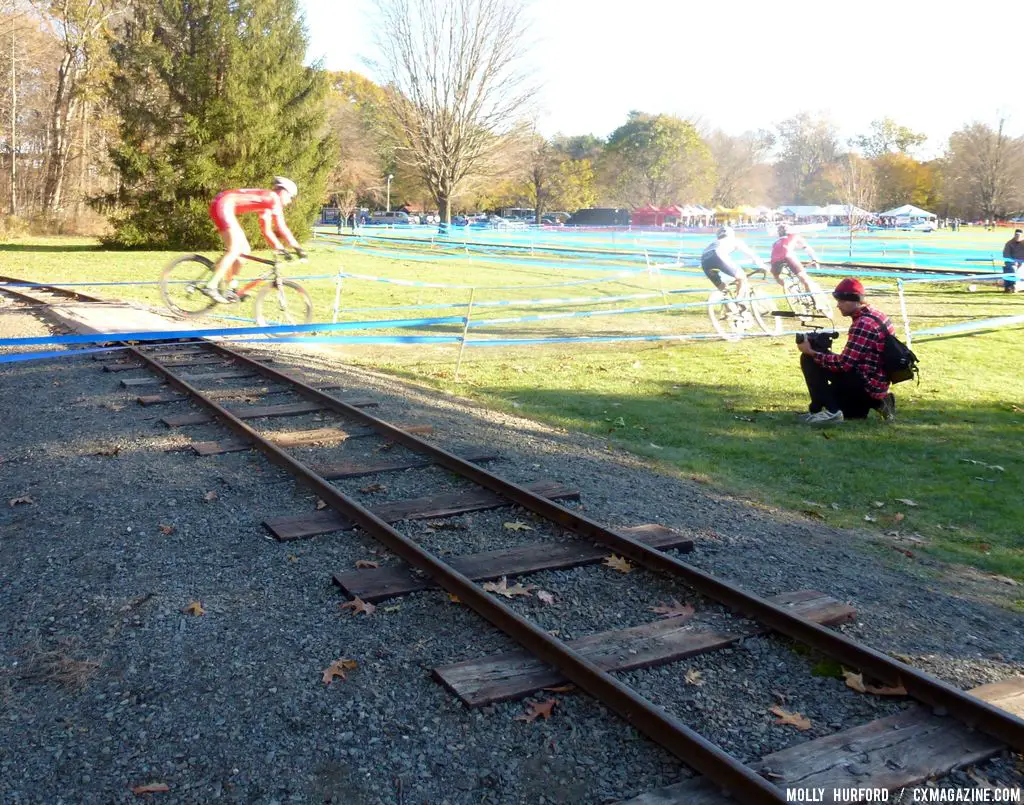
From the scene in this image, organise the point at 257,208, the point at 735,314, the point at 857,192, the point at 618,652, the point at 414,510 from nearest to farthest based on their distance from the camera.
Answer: the point at 618,652 < the point at 414,510 < the point at 257,208 < the point at 735,314 < the point at 857,192

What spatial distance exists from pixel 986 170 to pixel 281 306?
256 feet

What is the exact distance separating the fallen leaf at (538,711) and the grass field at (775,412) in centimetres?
351

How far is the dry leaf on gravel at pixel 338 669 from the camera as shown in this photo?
4220mm

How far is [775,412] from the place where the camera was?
10.3 metres

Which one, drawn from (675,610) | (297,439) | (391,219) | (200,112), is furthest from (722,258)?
(391,219)

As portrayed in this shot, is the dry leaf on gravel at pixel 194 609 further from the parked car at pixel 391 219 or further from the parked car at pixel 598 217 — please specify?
the parked car at pixel 391 219

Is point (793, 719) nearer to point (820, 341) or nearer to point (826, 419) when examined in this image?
point (826, 419)

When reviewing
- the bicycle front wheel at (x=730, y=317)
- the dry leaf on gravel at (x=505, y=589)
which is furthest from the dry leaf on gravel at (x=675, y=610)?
the bicycle front wheel at (x=730, y=317)

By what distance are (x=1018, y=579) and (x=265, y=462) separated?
18.2 feet

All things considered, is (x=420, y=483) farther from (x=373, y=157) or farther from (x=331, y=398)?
(x=373, y=157)

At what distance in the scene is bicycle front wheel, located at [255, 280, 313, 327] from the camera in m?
13.3

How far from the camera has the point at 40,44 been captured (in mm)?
48531

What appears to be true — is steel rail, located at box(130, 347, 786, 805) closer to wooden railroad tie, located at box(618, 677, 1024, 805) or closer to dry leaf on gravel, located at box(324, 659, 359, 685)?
wooden railroad tie, located at box(618, 677, 1024, 805)

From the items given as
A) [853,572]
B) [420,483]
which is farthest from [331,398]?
[853,572]
